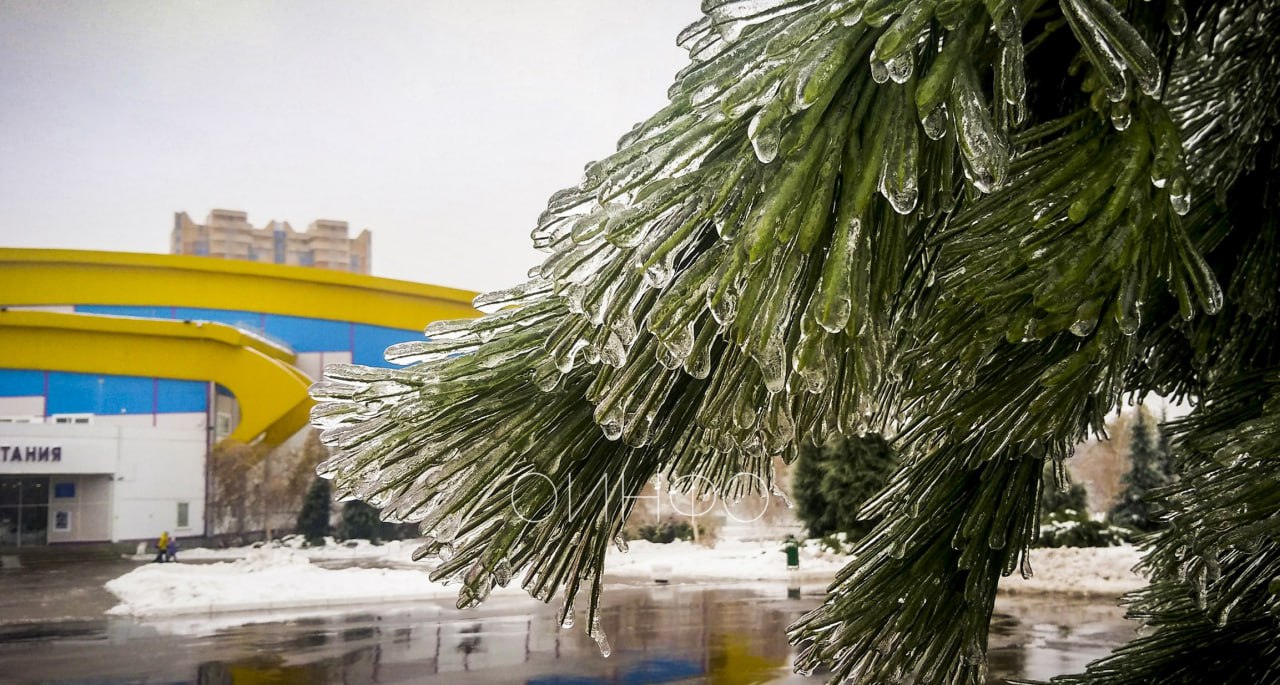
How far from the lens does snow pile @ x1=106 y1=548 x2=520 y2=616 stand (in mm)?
3762

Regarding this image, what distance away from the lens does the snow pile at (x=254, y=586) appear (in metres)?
3.76

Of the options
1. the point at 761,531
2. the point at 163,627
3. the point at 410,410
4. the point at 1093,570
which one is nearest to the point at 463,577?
the point at 410,410

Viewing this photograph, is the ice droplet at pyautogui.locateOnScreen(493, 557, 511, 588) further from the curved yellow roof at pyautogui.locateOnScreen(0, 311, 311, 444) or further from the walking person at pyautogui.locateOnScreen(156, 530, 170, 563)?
the walking person at pyautogui.locateOnScreen(156, 530, 170, 563)

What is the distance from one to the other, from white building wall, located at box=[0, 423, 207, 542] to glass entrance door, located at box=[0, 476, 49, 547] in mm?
30

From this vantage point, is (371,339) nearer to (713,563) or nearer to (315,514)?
(315,514)

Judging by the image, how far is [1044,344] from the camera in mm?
332

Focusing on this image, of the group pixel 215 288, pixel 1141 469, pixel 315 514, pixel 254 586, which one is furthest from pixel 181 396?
pixel 1141 469

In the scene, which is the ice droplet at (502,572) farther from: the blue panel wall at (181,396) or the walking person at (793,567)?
the walking person at (793,567)

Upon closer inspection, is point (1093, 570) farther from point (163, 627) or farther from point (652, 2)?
Answer: point (163, 627)

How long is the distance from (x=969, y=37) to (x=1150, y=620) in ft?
1.52

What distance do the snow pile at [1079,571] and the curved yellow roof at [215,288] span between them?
366cm

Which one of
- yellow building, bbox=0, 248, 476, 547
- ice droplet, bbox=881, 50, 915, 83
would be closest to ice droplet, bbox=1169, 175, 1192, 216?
ice droplet, bbox=881, 50, 915, 83

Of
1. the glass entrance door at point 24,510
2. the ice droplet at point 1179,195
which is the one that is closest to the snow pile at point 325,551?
the glass entrance door at point 24,510

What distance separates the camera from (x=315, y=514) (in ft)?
13.2
